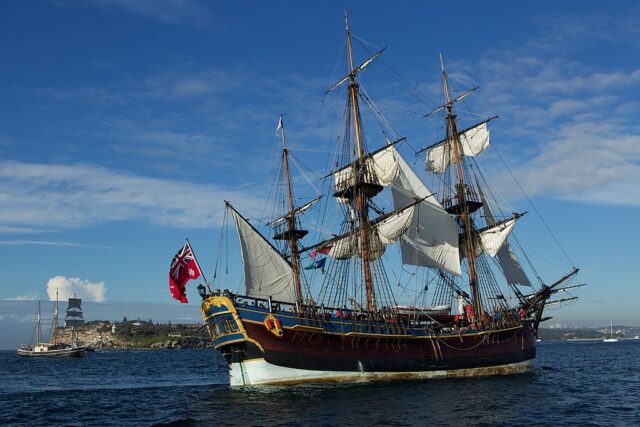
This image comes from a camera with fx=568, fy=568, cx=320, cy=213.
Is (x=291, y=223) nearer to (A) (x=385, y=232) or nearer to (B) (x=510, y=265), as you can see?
(A) (x=385, y=232)

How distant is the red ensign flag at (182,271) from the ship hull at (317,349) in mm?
2603

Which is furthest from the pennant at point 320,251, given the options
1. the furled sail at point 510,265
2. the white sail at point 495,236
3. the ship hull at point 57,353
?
the ship hull at point 57,353

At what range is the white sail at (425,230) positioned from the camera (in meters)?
54.3

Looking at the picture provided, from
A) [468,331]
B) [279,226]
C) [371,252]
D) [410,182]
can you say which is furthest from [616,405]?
[279,226]

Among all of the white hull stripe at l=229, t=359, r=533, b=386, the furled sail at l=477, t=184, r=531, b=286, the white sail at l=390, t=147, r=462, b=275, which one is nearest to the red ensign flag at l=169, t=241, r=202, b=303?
the white hull stripe at l=229, t=359, r=533, b=386

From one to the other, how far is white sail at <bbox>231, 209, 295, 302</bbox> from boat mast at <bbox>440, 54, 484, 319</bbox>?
22320 mm

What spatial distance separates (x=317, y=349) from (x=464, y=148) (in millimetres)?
34932

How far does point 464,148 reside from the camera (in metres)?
63.8

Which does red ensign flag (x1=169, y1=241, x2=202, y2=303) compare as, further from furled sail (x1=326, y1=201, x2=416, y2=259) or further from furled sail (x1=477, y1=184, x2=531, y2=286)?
furled sail (x1=477, y1=184, x2=531, y2=286)

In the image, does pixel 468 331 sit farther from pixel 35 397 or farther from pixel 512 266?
pixel 35 397

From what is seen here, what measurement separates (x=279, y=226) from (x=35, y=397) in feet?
80.1

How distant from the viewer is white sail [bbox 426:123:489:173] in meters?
63.2

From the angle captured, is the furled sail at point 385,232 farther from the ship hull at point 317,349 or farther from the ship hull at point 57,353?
the ship hull at point 57,353

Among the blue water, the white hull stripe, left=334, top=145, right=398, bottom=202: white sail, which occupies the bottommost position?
the blue water
